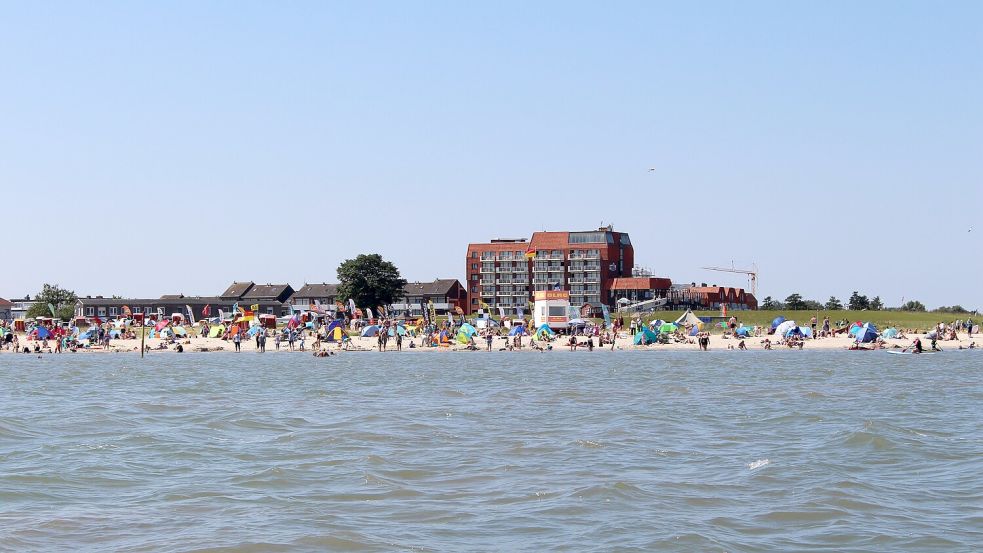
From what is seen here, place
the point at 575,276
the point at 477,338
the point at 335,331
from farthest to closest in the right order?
the point at 575,276 → the point at 477,338 → the point at 335,331

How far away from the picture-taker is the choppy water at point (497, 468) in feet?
42.8

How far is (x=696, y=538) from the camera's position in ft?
41.4

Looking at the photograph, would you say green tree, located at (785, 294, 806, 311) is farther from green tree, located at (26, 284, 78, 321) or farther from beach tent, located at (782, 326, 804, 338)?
green tree, located at (26, 284, 78, 321)

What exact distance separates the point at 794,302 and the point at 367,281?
52.9 metres

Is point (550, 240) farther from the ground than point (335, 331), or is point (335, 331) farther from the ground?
point (550, 240)

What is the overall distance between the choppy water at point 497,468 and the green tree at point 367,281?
90.8 m

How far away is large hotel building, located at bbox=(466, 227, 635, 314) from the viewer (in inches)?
5581

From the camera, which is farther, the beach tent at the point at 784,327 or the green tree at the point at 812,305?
the green tree at the point at 812,305

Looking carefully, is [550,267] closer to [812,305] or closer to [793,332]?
[812,305]

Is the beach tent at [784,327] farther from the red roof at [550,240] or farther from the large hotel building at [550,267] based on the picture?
the red roof at [550,240]

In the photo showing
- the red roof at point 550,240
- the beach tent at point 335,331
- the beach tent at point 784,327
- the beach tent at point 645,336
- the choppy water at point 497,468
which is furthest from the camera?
the red roof at point 550,240

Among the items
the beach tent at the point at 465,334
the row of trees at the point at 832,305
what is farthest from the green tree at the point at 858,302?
the beach tent at the point at 465,334

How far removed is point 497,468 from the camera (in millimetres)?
17891

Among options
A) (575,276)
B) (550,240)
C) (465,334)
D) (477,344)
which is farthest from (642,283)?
(465,334)
